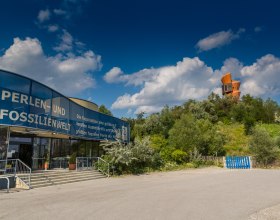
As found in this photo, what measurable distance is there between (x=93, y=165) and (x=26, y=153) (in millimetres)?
5053

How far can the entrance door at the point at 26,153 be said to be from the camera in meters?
19.7

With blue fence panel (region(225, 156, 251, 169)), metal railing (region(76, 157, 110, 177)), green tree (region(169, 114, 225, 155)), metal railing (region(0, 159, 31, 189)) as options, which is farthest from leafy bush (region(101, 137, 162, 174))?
blue fence panel (region(225, 156, 251, 169))

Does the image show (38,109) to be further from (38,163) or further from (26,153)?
(38,163)

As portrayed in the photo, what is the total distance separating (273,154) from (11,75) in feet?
79.4

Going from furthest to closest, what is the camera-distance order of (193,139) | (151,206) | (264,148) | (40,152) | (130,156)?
1. (193,139)
2. (264,148)
3. (40,152)
4. (130,156)
5. (151,206)

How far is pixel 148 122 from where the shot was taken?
50.3 m

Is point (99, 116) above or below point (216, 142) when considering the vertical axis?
above

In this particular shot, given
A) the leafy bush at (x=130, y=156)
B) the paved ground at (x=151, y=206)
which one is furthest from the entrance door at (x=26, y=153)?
the paved ground at (x=151, y=206)

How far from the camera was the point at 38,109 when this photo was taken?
16.3 m

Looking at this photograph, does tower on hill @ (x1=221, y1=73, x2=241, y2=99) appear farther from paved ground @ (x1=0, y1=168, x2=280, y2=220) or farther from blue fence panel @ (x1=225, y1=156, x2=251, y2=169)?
paved ground @ (x1=0, y1=168, x2=280, y2=220)

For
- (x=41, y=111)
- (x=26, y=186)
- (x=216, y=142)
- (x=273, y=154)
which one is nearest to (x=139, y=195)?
(x=26, y=186)

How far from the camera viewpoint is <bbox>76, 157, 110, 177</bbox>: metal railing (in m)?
20.1

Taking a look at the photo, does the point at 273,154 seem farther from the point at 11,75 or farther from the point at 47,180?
the point at 11,75

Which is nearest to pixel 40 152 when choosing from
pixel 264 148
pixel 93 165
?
pixel 93 165
